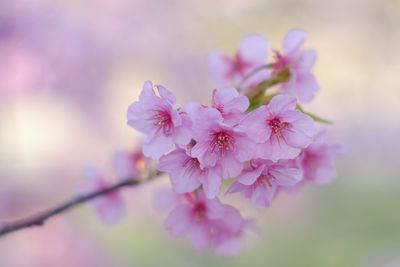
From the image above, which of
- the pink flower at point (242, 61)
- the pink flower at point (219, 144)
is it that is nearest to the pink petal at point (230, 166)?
the pink flower at point (219, 144)

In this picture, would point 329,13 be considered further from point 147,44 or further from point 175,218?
point 175,218

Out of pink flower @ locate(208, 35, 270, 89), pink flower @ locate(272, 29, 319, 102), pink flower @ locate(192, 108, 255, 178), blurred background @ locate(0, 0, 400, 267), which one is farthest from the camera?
blurred background @ locate(0, 0, 400, 267)

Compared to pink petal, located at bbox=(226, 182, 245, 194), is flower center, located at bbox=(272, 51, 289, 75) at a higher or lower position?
higher

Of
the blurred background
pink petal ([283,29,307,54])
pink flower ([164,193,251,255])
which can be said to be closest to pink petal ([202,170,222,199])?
pink flower ([164,193,251,255])

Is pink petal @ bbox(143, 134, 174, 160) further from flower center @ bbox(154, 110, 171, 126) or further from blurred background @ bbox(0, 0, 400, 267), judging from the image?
blurred background @ bbox(0, 0, 400, 267)

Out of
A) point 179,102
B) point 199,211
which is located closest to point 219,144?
point 199,211

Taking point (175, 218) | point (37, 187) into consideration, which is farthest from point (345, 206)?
point (175, 218)

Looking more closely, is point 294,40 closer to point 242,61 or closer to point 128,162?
point 242,61
